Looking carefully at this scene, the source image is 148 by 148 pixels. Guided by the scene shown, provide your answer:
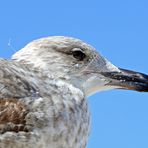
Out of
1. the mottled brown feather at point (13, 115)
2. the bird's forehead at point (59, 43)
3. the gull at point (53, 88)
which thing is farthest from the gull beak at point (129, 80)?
the mottled brown feather at point (13, 115)

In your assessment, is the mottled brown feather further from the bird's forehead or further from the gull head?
the bird's forehead

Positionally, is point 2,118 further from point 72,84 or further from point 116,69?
point 116,69

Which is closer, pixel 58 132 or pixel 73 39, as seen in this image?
pixel 58 132

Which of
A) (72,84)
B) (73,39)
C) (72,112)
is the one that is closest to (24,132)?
(72,112)

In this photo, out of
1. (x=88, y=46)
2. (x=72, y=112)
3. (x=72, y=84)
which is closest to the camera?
(x=72, y=112)

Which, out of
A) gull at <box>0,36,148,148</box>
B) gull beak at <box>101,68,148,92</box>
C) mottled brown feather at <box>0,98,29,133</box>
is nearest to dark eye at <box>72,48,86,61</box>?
gull at <box>0,36,148,148</box>

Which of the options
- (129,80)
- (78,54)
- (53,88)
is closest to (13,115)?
(53,88)

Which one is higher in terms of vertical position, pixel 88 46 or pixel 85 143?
pixel 88 46
